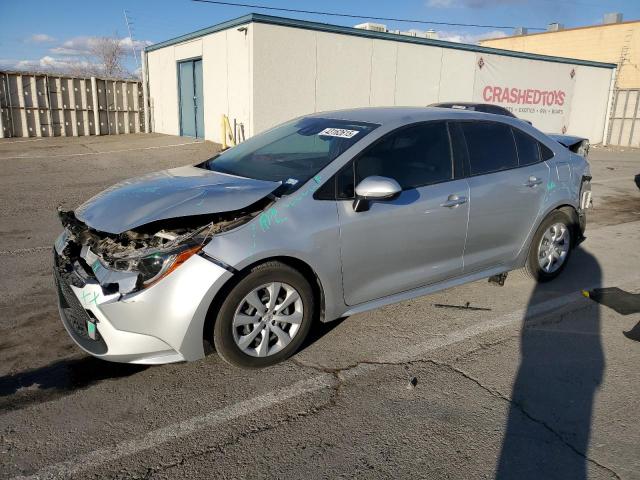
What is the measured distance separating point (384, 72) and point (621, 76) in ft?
84.4

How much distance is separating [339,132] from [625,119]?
84.6 ft

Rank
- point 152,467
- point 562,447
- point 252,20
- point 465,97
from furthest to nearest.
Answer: point 465,97 < point 252,20 < point 562,447 < point 152,467

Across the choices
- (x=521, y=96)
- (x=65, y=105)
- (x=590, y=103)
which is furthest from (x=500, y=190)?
(x=590, y=103)

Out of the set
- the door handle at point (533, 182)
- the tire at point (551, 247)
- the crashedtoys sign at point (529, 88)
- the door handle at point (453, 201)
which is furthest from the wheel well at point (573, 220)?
the crashedtoys sign at point (529, 88)

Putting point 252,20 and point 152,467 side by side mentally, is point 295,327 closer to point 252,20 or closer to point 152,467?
point 152,467

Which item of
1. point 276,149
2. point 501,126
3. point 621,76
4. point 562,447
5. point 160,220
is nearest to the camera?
point 562,447

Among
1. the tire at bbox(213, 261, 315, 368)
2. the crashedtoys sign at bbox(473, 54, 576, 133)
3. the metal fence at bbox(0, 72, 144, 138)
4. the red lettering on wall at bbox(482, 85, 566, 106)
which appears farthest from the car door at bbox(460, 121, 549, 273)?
the metal fence at bbox(0, 72, 144, 138)

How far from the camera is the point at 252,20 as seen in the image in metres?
13.5

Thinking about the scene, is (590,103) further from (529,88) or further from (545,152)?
(545,152)

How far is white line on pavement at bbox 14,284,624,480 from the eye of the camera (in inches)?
99.0

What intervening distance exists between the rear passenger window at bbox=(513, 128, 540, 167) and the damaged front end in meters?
A: 2.62

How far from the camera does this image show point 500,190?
14.2 ft

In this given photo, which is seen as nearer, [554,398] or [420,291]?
[554,398]

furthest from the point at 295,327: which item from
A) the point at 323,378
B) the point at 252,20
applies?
the point at 252,20
